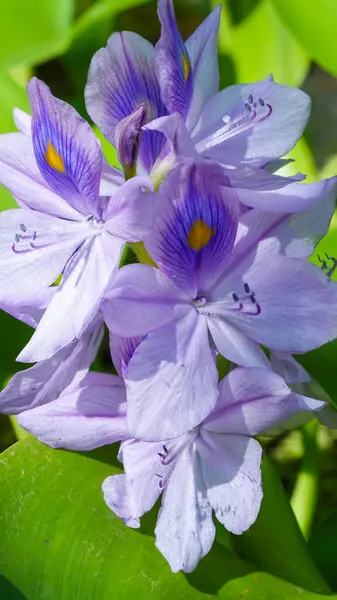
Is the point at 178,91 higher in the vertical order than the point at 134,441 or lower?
higher

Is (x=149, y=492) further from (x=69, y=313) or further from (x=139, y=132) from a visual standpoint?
(x=139, y=132)

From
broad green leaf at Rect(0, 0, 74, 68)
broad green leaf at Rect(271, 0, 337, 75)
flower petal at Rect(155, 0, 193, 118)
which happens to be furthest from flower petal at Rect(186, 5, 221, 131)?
broad green leaf at Rect(0, 0, 74, 68)

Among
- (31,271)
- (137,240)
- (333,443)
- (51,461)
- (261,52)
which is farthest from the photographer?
(261,52)

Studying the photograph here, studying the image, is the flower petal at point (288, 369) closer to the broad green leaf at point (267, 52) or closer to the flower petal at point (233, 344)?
the flower petal at point (233, 344)

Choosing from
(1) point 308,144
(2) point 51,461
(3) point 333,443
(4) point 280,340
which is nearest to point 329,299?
(4) point 280,340

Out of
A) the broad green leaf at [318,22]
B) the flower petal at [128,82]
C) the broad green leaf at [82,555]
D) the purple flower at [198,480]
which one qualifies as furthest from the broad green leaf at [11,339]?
the broad green leaf at [318,22]

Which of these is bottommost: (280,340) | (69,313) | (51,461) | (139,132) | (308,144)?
(308,144)

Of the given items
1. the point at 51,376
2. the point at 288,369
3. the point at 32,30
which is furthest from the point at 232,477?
the point at 32,30
